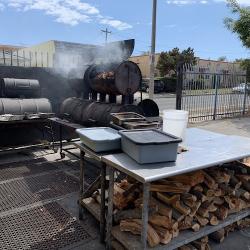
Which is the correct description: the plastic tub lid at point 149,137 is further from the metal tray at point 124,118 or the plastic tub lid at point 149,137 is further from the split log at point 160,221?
the split log at point 160,221

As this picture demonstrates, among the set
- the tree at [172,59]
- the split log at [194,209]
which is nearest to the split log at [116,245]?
the split log at [194,209]

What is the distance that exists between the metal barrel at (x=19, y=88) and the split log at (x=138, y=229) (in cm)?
413

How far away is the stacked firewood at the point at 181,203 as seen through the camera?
8.31 feet

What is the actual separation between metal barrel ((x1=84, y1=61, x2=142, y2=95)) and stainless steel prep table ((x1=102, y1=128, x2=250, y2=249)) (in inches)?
73.8

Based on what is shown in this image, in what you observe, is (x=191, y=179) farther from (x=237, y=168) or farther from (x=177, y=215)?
(x=237, y=168)

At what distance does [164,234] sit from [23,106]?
161 inches

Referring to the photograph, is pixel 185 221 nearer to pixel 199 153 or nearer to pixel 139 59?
pixel 199 153

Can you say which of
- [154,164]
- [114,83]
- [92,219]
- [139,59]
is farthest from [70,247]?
[139,59]

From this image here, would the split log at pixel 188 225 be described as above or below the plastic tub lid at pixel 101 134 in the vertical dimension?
below

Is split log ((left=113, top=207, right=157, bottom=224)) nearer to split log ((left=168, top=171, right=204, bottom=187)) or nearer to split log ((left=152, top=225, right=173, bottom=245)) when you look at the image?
split log ((left=152, top=225, right=173, bottom=245))

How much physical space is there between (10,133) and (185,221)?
4.51 m

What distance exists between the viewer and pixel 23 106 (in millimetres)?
5609

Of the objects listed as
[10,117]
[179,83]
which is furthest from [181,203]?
[179,83]

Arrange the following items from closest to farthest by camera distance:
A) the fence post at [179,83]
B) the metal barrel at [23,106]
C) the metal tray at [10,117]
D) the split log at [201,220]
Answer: the split log at [201,220] < the metal tray at [10,117] < the metal barrel at [23,106] < the fence post at [179,83]
